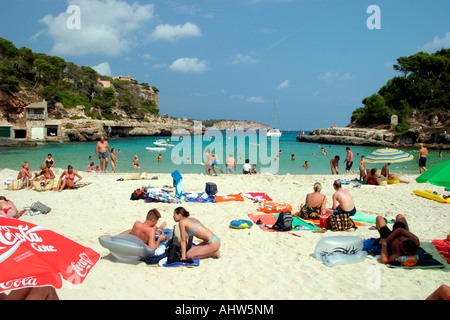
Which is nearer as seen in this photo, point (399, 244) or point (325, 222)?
point (399, 244)

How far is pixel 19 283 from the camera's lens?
2352 mm

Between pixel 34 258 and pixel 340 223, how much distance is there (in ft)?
17.2

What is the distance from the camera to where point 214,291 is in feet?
11.9

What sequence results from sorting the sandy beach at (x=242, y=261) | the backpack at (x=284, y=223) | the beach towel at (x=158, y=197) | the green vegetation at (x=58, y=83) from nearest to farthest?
the sandy beach at (x=242, y=261)
the backpack at (x=284, y=223)
the beach towel at (x=158, y=197)
the green vegetation at (x=58, y=83)

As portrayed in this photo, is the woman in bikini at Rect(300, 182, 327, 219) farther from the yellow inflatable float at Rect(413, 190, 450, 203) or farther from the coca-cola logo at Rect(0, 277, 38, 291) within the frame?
the coca-cola logo at Rect(0, 277, 38, 291)

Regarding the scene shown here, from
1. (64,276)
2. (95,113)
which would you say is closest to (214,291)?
(64,276)

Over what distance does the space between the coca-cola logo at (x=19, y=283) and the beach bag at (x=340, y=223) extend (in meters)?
5.17

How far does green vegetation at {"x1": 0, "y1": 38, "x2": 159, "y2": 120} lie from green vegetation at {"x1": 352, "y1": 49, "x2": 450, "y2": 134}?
50829 mm

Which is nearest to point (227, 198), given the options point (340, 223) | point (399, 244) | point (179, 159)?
point (340, 223)

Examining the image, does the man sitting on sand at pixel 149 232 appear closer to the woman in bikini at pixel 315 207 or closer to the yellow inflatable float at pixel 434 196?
the woman in bikini at pixel 315 207

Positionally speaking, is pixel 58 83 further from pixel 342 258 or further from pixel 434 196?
pixel 342 258

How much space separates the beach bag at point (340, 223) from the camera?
5980 mm

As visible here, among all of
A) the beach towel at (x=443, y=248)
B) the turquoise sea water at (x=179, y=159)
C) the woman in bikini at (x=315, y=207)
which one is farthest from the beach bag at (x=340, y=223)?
the turquoise sea water at (x=179, y=159)
